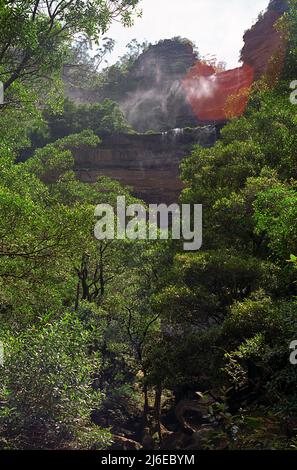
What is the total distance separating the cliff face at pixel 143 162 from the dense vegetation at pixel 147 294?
20736 millimetres

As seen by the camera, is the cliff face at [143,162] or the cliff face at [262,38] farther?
the cliff face at [262,38]

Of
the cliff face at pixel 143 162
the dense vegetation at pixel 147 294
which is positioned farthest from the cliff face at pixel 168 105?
the dense vegetation at pixel 147 294

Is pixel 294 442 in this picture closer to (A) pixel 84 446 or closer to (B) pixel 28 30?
(A) pixel 84 446

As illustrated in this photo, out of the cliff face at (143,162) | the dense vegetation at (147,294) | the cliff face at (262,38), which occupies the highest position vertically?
the cliff face at (262,38)

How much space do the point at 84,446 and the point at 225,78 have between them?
169ft

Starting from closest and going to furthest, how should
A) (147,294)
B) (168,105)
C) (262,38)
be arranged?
1. (147,294)
2. (262,38)
3. (168,105)

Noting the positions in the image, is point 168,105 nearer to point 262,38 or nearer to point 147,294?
point 262,38

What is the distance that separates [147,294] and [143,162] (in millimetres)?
28041

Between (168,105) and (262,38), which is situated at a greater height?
(262,38)

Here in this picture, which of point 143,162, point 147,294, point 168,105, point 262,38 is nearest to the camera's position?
point 147,294

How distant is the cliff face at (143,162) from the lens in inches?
1645

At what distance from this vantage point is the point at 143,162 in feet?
140

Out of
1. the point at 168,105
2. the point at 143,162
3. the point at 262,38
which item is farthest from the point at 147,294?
the point at 168,105

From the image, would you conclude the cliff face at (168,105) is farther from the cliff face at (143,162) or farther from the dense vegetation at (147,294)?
the dense vegetation at (147,294)
